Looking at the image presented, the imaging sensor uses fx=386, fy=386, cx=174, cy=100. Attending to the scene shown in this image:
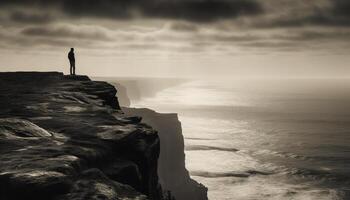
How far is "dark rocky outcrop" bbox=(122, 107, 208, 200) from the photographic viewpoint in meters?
74.2

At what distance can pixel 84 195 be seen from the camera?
11.0 meters

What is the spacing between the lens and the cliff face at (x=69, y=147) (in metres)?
11.4

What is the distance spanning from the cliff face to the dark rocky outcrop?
1827 inches

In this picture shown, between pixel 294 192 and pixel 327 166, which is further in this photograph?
pixel 327 166

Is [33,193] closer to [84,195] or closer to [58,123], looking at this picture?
[84,195]

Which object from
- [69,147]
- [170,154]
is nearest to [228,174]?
[170,154]

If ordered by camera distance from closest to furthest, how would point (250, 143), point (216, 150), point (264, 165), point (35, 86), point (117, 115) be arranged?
point (117, 115), point (35, 86), point (264, 165), point (216, 150), point (250, 143)

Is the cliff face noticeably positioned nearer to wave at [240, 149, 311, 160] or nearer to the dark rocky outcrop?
the dark rocky outcrop

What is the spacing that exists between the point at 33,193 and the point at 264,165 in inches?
4006

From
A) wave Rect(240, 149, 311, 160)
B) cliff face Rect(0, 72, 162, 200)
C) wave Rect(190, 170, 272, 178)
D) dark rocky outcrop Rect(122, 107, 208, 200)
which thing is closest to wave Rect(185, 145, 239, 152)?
wave Rect(240, 149, 311, 160)

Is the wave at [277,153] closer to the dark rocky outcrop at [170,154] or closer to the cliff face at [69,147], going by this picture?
the dark rocky outcrop at [170,154]

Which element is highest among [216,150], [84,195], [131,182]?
[84,195]

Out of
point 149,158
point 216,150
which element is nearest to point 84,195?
point 149,158

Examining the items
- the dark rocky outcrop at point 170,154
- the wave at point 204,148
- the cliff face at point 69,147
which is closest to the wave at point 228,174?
the dark rocky outcrop at point 170,154
